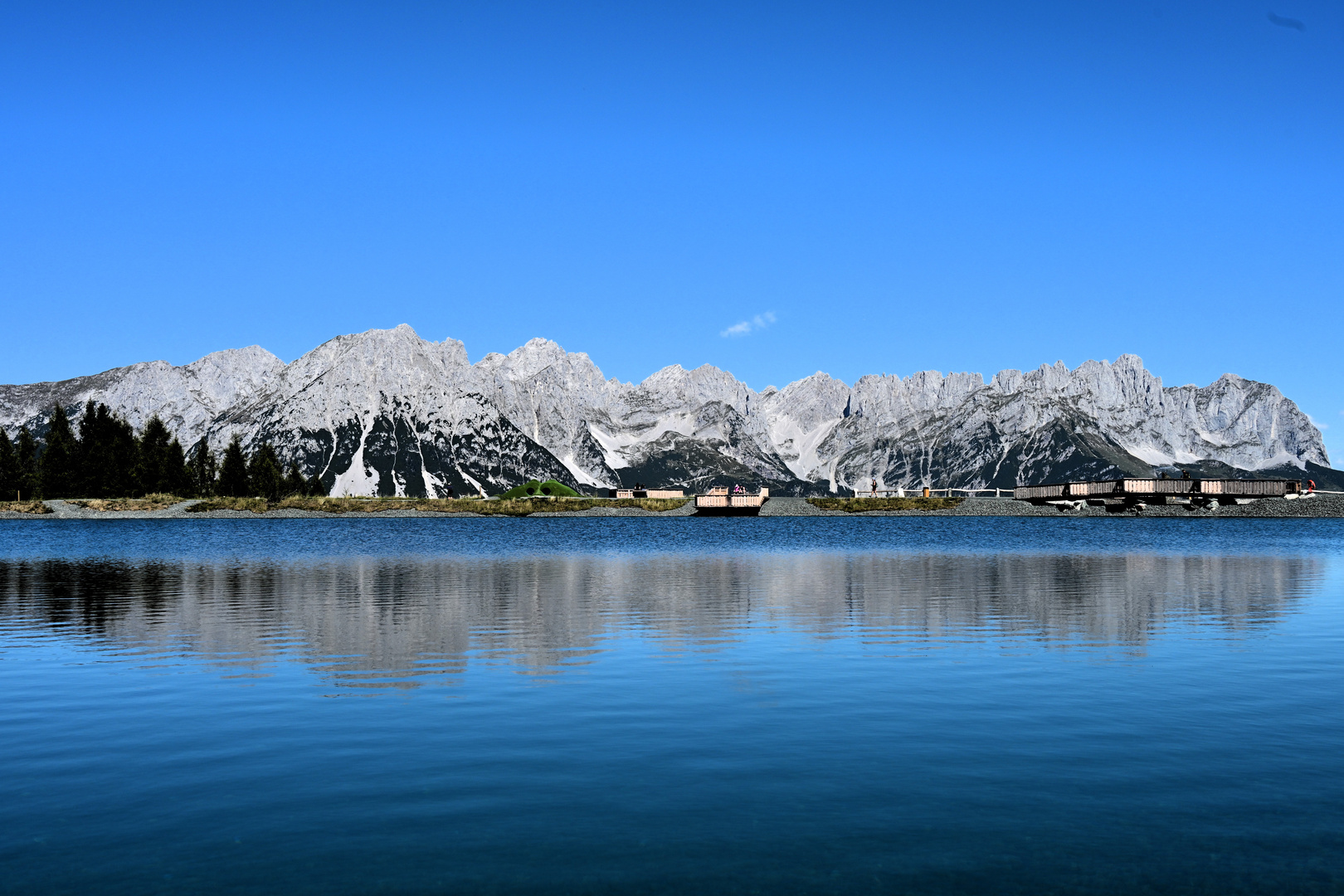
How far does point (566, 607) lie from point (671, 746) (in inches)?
1183

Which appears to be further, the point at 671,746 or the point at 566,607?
the point at 566,607

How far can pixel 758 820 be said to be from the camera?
16516mm

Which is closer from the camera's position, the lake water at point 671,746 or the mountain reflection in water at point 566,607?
the lake water at point 671,746

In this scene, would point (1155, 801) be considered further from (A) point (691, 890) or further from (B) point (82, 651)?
(B) point (82, 651)

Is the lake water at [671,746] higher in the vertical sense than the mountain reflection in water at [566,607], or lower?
higher

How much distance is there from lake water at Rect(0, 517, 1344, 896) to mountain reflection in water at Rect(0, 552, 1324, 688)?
1.23 feet

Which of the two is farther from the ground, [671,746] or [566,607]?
[671,746]

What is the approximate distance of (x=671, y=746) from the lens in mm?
21875

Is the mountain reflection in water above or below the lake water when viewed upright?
below

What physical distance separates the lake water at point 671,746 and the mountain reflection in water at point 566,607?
0.38 meters

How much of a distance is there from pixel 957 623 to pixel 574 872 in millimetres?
32772

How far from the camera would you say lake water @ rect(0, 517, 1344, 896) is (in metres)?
14.5

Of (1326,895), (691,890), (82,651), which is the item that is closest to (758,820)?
(691,890)

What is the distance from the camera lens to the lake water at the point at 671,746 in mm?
14547
